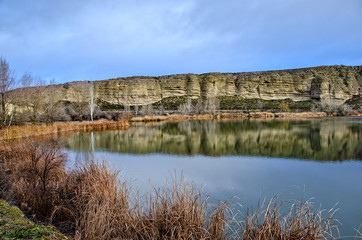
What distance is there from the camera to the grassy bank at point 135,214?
300cm

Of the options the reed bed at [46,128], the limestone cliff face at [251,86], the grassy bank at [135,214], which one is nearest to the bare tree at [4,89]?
the reed bed at [46,128]

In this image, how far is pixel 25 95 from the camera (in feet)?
62.9

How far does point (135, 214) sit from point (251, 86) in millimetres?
65818

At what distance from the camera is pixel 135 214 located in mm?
3576

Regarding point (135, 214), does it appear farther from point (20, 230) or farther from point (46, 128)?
point (46, 128)

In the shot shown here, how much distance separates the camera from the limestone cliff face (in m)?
62.0

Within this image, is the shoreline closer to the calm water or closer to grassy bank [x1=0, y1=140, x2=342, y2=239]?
the calm water

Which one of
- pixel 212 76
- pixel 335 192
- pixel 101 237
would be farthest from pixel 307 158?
pixel 212 76

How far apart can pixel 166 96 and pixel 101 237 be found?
63497 millimetres

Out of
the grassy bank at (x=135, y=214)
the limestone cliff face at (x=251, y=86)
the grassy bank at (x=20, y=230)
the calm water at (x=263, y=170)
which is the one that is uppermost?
the limestone cliff face at (x=251, y=86)

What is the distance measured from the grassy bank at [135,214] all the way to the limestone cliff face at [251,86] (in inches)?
2300

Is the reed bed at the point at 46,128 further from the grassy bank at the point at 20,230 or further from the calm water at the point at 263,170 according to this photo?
the grassy bank at the point at 20,230

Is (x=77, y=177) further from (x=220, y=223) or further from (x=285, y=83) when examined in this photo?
(x=285, y=83)

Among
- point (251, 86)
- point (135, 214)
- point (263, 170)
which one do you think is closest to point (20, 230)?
point (135, 214)
